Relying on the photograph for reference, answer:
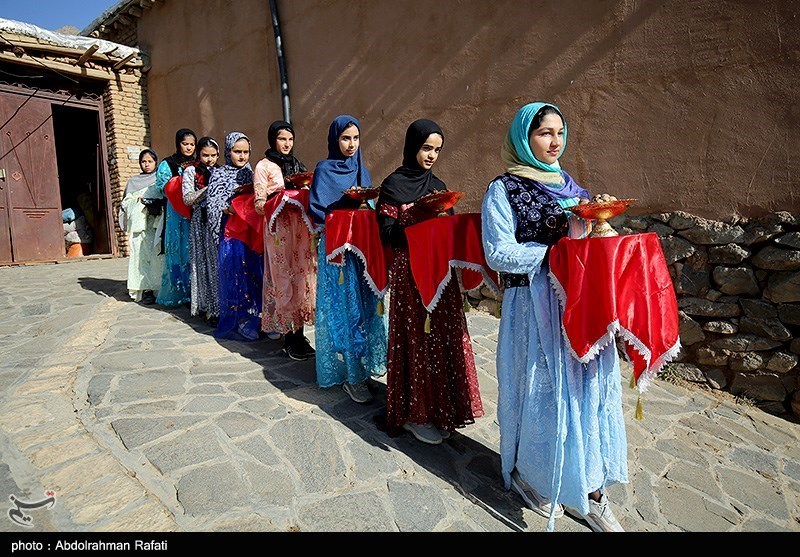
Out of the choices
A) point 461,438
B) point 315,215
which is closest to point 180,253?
point 315,215

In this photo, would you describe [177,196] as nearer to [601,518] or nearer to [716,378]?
[601,518]

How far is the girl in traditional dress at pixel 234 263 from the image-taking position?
4281 mm

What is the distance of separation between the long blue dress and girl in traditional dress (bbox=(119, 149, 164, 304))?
472 centimetres

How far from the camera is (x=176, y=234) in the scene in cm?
523

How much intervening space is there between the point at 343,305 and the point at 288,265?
0.90 metres

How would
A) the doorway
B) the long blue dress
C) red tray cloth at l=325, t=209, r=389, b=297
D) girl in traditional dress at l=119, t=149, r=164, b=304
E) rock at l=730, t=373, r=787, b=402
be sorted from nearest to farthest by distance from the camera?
the long blue dress
red tray cloth at l=325, t=209, r=389, b=297
rock at l=730, t=373, r=787, b=402
girl in traditional dress at l=119, t=149, r=164, b=304
the doorway

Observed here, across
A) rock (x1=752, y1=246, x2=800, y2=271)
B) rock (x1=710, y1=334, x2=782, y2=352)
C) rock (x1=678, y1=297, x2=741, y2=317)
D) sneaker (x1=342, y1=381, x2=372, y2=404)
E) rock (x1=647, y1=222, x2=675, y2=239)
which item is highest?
rock (x1=647, y1=222, x2=675, y2=239)

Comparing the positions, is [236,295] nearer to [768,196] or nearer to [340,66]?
[340,66]

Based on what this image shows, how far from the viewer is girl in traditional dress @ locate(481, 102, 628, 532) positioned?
197cm

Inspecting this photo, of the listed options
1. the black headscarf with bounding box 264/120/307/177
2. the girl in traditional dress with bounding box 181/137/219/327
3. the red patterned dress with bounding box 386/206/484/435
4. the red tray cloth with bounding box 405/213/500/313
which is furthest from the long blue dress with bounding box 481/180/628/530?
the girl in traditional dress with bounding box 181/137/219/327

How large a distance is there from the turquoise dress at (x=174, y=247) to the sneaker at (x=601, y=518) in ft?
15.2

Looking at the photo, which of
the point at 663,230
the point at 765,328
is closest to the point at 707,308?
the point at 765,328

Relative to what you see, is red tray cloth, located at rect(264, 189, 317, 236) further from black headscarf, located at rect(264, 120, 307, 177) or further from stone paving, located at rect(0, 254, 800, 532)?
stone paving, located at rect(0, 254, 800, 532)

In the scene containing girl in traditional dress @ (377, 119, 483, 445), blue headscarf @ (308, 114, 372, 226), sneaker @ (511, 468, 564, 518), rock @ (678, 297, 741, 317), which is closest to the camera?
sneaker @ (511, 468, 564, 518)
